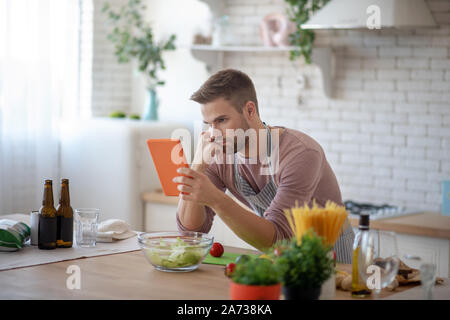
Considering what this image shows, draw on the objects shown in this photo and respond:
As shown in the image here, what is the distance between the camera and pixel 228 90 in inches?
105

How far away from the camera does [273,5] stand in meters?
4.82

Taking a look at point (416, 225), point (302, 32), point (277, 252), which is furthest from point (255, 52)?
point (277, 252)

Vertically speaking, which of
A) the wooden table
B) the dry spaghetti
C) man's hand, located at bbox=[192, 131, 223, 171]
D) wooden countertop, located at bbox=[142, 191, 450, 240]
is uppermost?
man's hand, located at bbox=[192, 131, 223, 171]

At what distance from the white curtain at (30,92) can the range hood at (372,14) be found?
1923 mm

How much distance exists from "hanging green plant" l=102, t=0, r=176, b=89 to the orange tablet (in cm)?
282

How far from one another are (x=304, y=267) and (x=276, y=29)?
3249 millimetres

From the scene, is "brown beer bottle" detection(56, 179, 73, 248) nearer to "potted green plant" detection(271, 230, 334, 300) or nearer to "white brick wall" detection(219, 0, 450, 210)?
"potted green plant" detection(271, 230, 334, 300)

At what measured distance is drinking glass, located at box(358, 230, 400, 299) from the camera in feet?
5.96

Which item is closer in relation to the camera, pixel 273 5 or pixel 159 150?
pixel 159 150

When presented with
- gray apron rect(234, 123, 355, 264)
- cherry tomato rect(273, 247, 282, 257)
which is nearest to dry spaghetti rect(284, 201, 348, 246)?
cherry tomato rect(273, 247, 282, 257)

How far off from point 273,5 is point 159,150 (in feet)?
9.36

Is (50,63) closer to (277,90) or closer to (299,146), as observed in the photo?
(277,90)

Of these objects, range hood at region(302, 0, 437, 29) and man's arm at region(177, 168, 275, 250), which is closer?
man's arm at region(177, 168, 275, 250)

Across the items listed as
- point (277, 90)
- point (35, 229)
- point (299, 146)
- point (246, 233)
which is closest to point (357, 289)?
point (246, 233)
